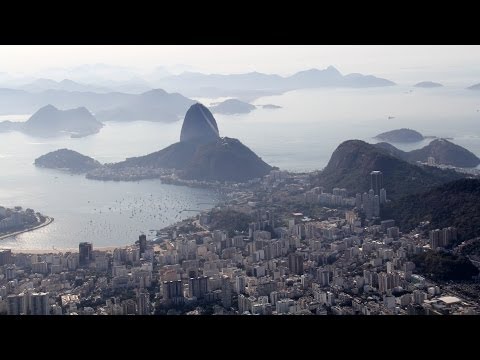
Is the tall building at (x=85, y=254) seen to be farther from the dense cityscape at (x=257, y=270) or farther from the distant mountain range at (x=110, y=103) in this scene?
the distant mountain range at (x=110, y=103)

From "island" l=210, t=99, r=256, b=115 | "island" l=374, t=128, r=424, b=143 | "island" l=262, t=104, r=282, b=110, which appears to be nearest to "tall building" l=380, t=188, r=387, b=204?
"island" l=374, t=128, r=424, b=143

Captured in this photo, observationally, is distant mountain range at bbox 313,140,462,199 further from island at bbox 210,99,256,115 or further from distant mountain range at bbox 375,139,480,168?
island at bbox 210,99,256,115

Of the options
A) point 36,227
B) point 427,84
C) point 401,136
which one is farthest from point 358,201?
point 427,84

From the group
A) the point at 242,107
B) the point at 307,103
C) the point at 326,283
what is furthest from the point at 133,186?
the point at 307,103

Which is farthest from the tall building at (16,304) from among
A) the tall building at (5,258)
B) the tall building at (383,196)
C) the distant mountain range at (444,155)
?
the distant mountain range at (444,155)

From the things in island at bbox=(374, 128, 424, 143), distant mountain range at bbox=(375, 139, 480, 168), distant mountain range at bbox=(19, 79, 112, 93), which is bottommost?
distant mountain range at bbox=(375, 139, 480, 168)
